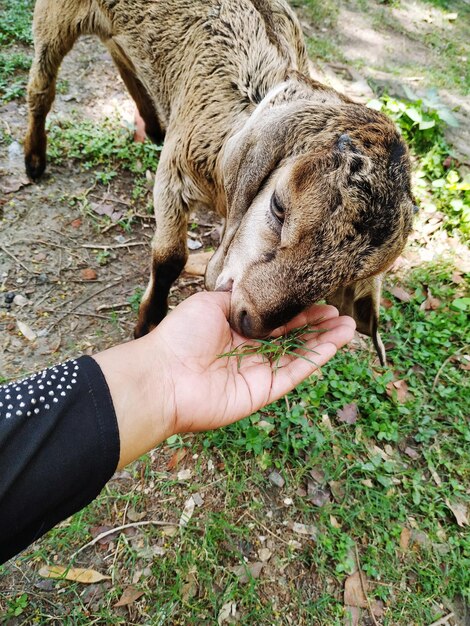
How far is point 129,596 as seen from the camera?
2643 mm

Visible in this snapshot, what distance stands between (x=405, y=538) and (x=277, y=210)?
2.25 m

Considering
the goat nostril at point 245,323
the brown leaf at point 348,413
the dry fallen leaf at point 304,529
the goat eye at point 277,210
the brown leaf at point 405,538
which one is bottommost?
the dry fallen leaf at point 304,529

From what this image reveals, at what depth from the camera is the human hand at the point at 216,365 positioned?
2.25m

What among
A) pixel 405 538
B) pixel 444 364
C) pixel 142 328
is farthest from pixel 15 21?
pixel 405 538

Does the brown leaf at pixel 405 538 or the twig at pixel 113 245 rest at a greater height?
the twig at pixel 113 245

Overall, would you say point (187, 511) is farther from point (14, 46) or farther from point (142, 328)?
point (14, 46)

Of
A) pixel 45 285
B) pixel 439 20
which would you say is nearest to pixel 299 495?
pixel 45 285

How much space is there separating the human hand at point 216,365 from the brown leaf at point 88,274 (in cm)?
181

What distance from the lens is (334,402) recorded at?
3.55 metres

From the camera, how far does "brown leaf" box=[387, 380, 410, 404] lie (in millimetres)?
3725

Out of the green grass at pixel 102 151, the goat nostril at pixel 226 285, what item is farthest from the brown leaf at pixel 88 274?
the goat nostril at pixel 226 285

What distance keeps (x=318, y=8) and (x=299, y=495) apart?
6.93 m

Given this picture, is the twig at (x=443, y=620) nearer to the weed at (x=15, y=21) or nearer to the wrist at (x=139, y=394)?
the wrist at (x=139, y=394)

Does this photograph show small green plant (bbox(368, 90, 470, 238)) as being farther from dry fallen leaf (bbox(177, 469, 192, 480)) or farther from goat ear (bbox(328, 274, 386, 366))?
dry fallen leaf (bbox(177, 469, 192, 480))
